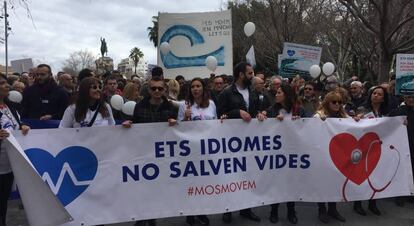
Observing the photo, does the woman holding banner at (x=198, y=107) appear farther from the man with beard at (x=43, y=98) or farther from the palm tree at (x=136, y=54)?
the palm tree at (x=136, y=54)

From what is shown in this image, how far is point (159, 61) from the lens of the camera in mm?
10312

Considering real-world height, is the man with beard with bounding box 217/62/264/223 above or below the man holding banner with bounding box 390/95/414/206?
above

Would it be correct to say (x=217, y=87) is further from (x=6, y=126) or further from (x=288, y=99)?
(x=6, y=126)

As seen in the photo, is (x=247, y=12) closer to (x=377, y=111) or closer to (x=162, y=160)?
(x=377, y=111)

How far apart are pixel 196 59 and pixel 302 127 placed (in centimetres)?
522

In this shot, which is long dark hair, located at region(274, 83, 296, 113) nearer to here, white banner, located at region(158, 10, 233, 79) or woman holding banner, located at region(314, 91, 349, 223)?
woman holding banner, located at region(314, 91, 349, 223)

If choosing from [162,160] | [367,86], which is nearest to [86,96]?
[162,160]

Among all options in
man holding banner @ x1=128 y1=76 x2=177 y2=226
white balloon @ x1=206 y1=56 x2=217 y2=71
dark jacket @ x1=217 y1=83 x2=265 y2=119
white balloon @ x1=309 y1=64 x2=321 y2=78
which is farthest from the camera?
white balloon @ x1=309 y1=64 x2=321 y2=78

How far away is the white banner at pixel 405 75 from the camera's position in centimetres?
675

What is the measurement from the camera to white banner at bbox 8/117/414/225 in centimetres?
465

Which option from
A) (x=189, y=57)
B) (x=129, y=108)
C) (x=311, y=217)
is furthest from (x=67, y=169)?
(x=189, y=57)

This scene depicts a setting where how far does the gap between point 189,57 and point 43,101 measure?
440cm

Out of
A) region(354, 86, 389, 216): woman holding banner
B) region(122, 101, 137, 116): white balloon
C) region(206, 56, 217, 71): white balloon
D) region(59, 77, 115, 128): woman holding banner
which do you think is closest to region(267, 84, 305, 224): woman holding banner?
region(354, 86, 389, 216): woman holding banner

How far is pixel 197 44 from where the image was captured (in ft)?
33.8
